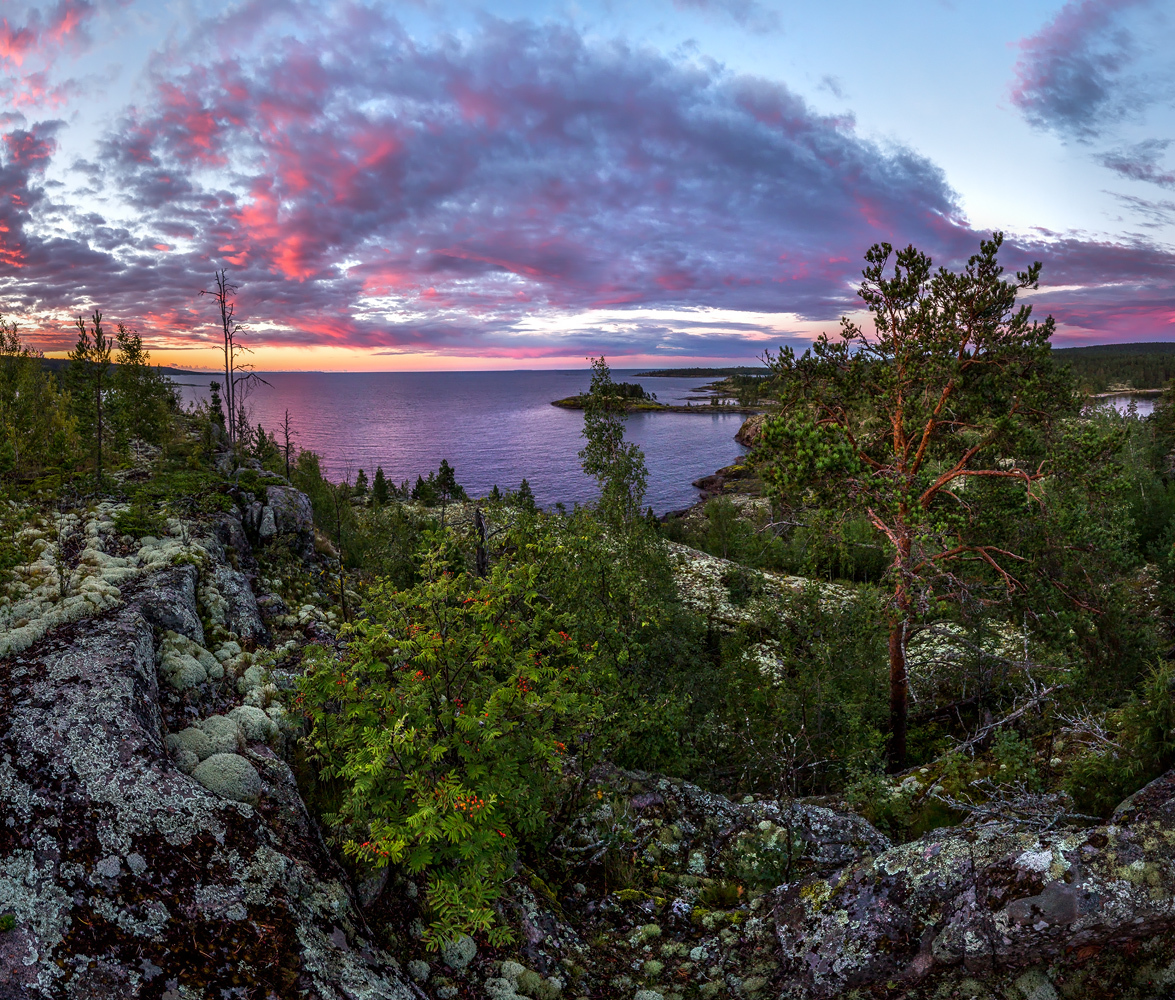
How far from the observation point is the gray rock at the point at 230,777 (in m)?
5.73

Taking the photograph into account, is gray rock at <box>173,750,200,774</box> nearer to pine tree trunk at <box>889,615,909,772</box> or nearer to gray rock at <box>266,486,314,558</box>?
gray rock at <box>266,486,314,558</box>

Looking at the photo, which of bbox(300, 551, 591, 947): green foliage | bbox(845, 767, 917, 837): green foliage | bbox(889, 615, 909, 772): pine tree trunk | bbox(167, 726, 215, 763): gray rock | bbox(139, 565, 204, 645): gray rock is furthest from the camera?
bbox(889, 615, 909, 772): pine tree trunk

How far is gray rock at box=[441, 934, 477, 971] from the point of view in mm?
5402

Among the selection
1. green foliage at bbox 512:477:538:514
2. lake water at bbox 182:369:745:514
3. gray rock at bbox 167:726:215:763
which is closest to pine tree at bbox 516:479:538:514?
green foliage at bbox 512:477:538:514

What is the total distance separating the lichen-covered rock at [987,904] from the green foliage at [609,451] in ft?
49.2

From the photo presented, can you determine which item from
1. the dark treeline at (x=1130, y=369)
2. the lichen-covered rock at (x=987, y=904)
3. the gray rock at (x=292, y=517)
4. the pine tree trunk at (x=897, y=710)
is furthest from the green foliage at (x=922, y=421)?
the dark treeline at (x=1130, y=369)

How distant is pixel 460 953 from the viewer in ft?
17.9

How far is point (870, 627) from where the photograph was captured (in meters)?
14.5

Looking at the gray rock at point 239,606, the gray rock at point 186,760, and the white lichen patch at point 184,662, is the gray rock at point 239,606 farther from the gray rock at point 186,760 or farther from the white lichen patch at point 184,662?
the gray rock at point 186,760

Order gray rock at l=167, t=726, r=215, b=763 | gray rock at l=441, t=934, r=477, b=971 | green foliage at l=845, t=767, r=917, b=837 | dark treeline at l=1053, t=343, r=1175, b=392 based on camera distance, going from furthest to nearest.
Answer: dark treeline at l=1053, t=343, r=1175, b=392
green foliage at l=845, t=767, r=917, b=837
gray rock at l=167, t=726, r=215, b=763
gray rock at l=441, t=934, r=477, b=971

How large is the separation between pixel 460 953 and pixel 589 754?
10.3ft

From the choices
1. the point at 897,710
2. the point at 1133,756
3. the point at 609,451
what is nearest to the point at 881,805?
the point at 1133,756

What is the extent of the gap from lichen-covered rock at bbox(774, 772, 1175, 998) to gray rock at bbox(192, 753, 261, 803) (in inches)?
217

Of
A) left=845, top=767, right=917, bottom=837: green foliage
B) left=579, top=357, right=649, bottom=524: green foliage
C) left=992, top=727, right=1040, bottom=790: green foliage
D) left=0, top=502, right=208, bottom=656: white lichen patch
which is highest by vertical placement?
left=579, top=357, right=649, bottom=524: green foliage
